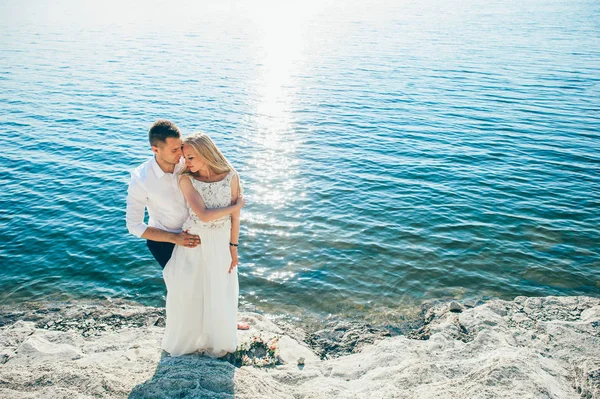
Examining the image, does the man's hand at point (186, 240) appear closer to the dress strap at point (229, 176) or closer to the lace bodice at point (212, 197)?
the lace bodice at point (212, 197)

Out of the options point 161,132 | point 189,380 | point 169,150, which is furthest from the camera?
point 189,380

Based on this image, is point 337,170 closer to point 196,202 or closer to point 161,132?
point 196,202

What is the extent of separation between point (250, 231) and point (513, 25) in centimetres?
5032

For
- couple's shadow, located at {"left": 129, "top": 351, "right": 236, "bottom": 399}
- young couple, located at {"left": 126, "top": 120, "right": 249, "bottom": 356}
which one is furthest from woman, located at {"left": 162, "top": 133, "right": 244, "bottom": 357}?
couple's shadow, located at {"left": 129, "top": 351, "right": 236, "bottom": 399}

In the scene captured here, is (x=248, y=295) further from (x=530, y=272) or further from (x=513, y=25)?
(x=513, y=25)

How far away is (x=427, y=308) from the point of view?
9.31 meters

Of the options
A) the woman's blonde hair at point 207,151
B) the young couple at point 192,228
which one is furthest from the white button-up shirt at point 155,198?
the woman's blonde hair at point 207,151

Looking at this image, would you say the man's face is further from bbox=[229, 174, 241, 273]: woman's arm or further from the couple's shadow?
the couple's shadow

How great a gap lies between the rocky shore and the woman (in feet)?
1.09

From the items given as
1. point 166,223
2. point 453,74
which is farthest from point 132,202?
point 453,74

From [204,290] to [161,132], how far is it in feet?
7.47

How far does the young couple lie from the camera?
5652 mm

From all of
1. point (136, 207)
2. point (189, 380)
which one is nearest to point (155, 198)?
point (136, 207)

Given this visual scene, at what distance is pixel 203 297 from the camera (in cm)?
651
